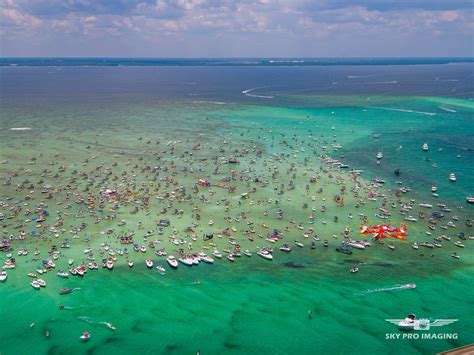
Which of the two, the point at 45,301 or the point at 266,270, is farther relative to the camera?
the point at 266,270

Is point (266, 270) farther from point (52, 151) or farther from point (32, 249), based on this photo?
point (52, 151)

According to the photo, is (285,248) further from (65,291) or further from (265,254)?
(65,291)

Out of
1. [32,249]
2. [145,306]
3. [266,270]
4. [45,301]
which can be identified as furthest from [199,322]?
[32,249]

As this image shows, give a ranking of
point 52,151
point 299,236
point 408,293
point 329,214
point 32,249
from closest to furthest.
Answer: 1. point 408,293
2. point 32,249
3. point 299,236
4. point 329,214
5. point 52,151

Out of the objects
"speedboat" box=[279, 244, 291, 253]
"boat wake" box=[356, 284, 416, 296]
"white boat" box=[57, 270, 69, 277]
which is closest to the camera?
"boat wake" box=[356, 284, 416, 296]

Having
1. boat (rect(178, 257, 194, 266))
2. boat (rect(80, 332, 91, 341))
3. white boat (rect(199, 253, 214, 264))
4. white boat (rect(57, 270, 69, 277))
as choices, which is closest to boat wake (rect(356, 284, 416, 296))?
white boat (rect(199, 253, 214, 264))

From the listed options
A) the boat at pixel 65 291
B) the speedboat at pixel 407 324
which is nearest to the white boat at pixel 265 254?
the speedboat at pixel 407 324

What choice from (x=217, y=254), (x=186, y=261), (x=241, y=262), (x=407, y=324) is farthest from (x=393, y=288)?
(x=186, y=261)

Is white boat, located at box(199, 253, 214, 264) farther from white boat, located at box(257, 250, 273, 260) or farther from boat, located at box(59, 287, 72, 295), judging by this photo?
boat, located at box(59, 287, 72, 295)
